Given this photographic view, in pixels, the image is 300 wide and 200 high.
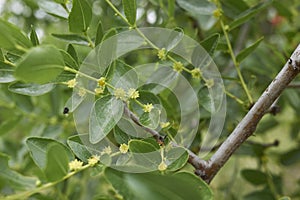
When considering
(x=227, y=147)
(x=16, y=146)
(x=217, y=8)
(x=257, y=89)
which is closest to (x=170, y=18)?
(x=217, y=8)

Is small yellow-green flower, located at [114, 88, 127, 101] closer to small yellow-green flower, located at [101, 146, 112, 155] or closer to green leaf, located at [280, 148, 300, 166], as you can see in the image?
small yellow-green flower, located at [101, 146, 112, 155]

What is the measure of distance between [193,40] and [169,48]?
8 cm

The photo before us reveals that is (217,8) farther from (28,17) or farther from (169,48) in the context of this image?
(28,17)

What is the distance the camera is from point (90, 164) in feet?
1.65

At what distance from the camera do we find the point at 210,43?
24.9 inches

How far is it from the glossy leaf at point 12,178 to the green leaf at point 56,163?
0.37 ft

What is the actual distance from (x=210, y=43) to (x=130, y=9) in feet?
0.43

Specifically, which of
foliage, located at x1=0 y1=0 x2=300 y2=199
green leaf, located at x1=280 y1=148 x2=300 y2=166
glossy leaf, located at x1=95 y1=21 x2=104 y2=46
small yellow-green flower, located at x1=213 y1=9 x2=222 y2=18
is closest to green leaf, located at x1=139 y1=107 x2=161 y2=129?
foliage, located at x1=0 y1=0 x2=300 y2=199

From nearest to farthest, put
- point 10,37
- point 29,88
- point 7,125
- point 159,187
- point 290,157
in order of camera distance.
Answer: point 159,187 → point 10,37 → point 29,88 → point 7,125 → point 290,157

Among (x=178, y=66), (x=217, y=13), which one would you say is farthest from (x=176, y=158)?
(x=217, y=13)

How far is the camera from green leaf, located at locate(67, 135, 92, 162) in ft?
1.70

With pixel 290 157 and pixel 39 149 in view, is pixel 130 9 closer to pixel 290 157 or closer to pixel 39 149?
pixel 39 149

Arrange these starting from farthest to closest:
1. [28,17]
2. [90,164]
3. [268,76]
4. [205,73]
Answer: [28,17] → [268,76] → [205,73] → [90,164]

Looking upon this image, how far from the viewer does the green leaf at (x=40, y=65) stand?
391 mm
